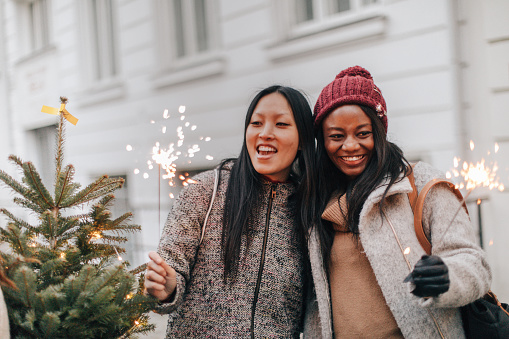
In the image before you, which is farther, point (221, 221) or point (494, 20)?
point (494, 20)

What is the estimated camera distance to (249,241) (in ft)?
6.46

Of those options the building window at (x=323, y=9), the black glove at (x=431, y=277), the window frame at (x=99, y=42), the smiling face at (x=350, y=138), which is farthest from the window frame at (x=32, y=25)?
the black glove at (x=431, y=277)

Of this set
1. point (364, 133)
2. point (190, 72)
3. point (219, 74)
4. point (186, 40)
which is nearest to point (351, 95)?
point (364, 133)

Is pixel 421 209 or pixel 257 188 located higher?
pixel 257 188

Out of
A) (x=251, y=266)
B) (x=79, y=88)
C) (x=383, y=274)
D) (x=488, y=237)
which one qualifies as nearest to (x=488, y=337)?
(x=383, y=274)

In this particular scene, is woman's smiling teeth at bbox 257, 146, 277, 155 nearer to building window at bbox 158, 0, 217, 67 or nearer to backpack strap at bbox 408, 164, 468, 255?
backpack strap at bbox 408, 164, 468, 255

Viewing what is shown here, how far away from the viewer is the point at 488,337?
1684 millimetres

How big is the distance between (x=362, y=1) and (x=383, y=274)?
333 centimetres

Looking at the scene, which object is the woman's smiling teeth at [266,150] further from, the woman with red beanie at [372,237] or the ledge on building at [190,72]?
the ledge on building at [190,72]

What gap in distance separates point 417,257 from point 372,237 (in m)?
0.20

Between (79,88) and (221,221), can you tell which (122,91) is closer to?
(79,88)

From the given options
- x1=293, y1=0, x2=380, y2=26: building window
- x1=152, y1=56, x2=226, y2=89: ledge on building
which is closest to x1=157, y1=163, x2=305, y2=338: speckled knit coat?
x1=293, y1=0, x2=380, y2=26: building window

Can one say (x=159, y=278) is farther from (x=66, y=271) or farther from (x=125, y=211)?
(x=125, y=211)

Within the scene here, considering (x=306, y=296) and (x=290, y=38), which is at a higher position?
(x=290, y=38)
